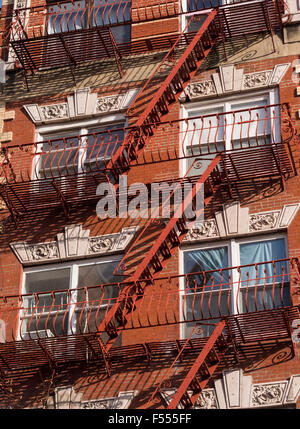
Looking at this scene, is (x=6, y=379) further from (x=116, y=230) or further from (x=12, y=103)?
(x=12, y=103)

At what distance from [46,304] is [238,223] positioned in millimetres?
3871

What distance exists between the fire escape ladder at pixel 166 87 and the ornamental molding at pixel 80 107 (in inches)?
12.0

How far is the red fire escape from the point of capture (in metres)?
17.6

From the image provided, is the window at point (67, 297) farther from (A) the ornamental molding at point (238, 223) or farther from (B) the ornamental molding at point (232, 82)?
(B) the ornamental molding at point (232, 82)

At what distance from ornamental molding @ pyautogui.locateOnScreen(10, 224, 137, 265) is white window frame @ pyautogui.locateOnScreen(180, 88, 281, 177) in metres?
1.85

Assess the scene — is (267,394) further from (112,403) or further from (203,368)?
(112,403)

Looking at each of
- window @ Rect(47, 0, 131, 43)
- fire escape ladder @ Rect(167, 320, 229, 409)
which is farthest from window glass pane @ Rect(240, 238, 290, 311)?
window @ Rect(47, 0, 131, 43)

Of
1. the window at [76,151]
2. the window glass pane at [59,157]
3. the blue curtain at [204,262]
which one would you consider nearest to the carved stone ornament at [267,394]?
the blue curtain at [204,262]

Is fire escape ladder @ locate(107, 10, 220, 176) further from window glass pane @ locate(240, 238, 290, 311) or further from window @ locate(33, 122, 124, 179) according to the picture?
window glass pane @ locate(240, 238, 290, 311)

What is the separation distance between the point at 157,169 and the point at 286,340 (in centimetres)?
460

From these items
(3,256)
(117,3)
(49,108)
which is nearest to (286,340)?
(3,256)

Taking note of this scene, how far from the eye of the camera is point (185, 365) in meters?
17.8

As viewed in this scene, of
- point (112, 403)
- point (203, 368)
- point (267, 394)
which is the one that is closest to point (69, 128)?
point (112, 403)

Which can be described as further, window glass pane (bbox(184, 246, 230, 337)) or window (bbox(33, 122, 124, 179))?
window (bbox(33, 122, 124, 179))
